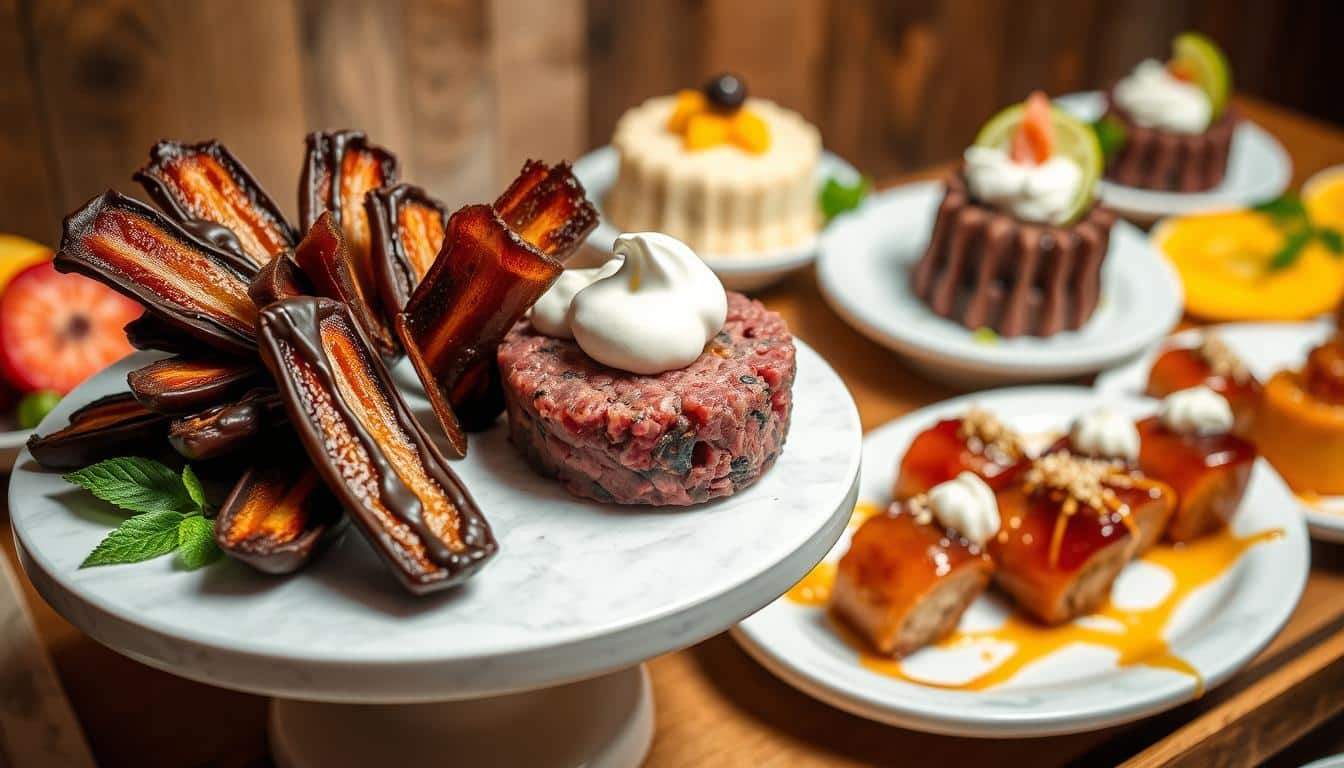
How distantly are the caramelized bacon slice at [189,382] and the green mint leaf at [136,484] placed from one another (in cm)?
5

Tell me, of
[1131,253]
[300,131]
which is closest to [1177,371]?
[1131,253]

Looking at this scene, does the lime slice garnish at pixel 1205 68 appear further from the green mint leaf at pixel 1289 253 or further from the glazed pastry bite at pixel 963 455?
the glazed pastry bite at pixel 963 455

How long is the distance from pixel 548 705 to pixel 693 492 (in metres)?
0.31

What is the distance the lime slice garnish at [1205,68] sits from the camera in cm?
236

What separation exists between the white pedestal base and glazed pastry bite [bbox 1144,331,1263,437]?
3.22 ft

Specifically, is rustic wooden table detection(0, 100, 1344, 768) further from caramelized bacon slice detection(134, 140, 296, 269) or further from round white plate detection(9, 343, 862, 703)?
caramelized bacon slice detection(134, 140, 296, 269)

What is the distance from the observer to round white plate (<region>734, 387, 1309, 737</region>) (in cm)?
122

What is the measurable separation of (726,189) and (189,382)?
1.16m

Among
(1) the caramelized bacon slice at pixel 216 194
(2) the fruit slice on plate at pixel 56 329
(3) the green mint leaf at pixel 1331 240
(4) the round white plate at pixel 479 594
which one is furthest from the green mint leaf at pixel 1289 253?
(2) the fruit slice on plate at pixel 56 329

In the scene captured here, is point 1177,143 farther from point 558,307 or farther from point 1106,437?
point 558,307

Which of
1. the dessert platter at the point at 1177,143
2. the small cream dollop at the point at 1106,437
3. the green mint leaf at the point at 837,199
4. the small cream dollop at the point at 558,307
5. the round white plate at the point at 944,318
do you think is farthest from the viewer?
the dessert platter at the point at 1177,143

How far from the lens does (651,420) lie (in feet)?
3.15

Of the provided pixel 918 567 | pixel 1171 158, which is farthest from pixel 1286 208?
pixel 918 567

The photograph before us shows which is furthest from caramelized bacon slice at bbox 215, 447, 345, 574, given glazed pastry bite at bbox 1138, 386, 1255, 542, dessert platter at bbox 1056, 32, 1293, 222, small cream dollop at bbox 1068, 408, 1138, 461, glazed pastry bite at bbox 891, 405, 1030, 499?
dessert platter at bbox 1056, 32, 1293, 222
